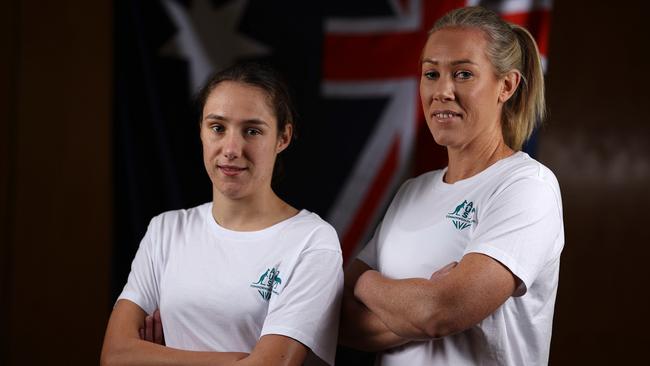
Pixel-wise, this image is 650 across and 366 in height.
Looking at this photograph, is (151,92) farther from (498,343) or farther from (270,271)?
(498,343)

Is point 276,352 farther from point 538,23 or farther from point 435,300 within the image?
point 538,23

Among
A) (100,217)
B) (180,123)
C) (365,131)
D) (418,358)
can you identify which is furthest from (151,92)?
(418,358)

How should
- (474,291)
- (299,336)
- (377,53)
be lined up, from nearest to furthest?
(474,291), (299,336), (377,53)

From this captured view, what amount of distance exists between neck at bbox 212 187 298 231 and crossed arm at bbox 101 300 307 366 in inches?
10.1

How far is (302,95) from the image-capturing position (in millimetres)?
3105

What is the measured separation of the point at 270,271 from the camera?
1.63 metres

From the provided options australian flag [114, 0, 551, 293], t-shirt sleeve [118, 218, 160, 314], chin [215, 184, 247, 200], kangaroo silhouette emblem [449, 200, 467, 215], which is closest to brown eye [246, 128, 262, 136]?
chin [215, 184, 247, 200]

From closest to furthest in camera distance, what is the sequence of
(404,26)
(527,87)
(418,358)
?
(418,358), (527,87), (404,26)

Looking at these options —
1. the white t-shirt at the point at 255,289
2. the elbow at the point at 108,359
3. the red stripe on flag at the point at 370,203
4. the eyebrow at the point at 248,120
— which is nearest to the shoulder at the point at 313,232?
the white t-shirt at the point at 255,289

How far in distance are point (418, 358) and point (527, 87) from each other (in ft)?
1.98

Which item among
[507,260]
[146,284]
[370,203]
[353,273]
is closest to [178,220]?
[146,284]

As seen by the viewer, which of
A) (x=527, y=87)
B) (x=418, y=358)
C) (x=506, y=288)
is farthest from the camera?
(x=527, y=87)

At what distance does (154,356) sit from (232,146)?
0.44 meters

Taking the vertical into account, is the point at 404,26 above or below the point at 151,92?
above
